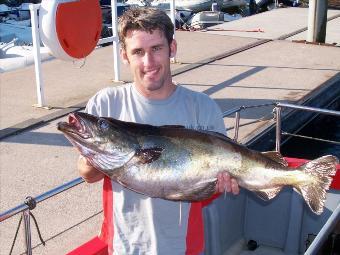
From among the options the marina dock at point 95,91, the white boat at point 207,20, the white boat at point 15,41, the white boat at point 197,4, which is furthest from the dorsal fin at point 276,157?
the white boat at point 197,4

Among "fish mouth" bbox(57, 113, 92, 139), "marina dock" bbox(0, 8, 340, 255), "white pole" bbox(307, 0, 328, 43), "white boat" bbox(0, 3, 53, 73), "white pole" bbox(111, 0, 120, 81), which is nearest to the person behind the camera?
"fish mouth" bbox(57, 113, 92, 139)

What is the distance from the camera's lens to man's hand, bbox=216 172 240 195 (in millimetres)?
2850

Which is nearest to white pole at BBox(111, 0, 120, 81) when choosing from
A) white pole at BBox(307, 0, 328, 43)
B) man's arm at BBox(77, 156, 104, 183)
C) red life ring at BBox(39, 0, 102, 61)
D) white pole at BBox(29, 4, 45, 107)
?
red life ring at BBox(39, 0, 102, 61)

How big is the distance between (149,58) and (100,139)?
50 centimetres

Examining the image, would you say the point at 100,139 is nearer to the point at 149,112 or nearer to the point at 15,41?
the point at 149,112

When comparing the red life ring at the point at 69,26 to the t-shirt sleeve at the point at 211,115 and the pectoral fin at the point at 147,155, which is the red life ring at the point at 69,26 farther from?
the pectoral fin at the point at 147,155

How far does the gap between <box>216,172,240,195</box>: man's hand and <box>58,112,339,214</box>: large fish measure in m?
0.03

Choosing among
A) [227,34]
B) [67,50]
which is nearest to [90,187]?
[67,50]

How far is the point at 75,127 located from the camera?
8.67 feet

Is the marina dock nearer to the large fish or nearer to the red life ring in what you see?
the red life ring

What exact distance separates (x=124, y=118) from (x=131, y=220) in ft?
1.79

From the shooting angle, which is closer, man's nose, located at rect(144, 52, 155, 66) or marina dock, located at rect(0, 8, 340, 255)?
man's nose, located at rect(144, 52, 155, 66)

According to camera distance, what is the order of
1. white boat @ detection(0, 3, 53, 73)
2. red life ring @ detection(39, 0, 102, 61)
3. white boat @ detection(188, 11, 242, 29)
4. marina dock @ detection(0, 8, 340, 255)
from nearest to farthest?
1. marina dock @ detection(0, 8, 340, 255)
2. red life ring @ detection(39, 0, 102, 61)
3. white boat @ detection(0, 3, 53, 73)
4. white boat @ detection(188, 11, 242, 29)

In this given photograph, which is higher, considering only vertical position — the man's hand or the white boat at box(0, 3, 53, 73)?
the man's hand
